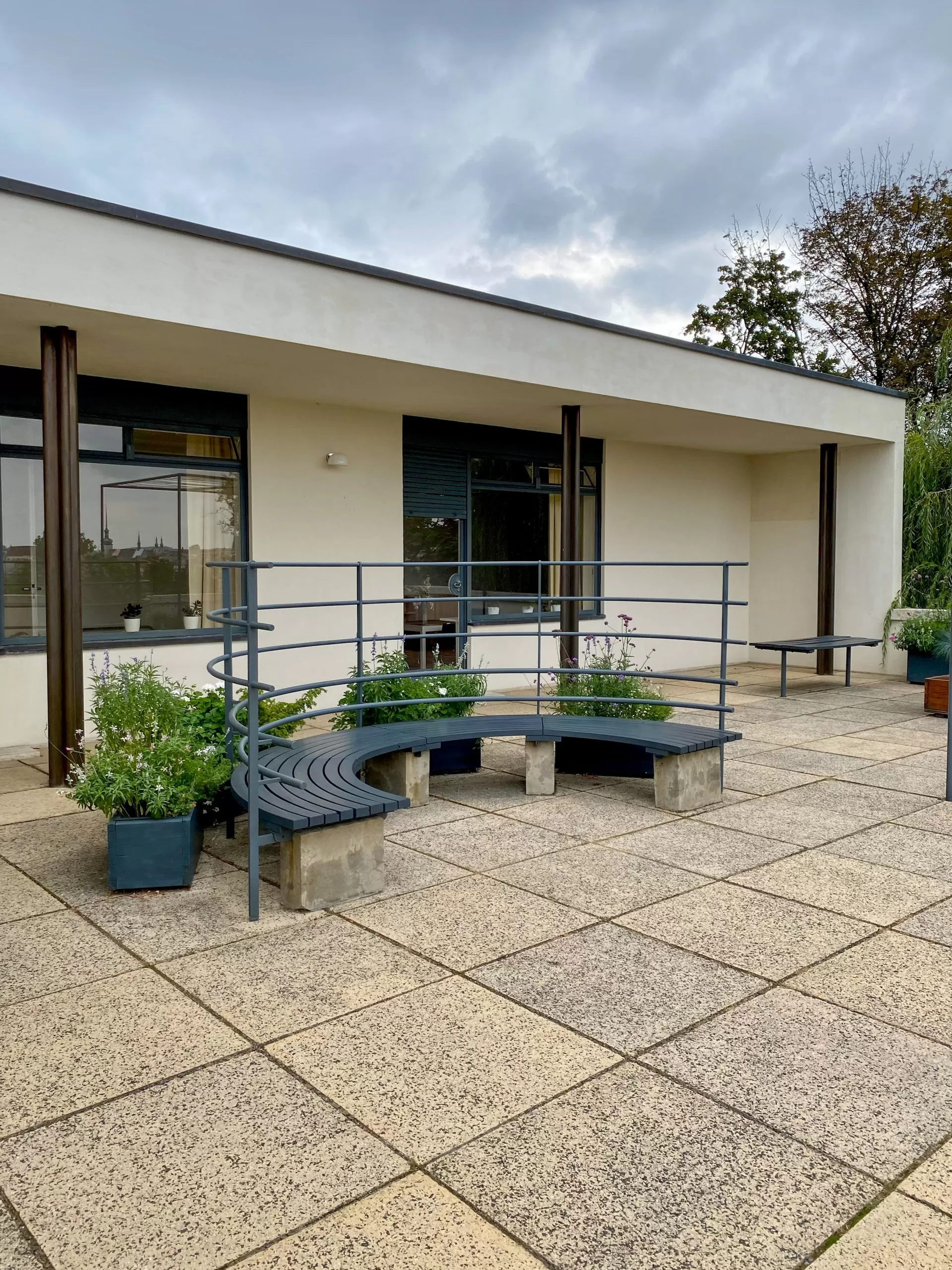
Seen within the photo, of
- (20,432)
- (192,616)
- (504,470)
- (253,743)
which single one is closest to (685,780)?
(253,743)

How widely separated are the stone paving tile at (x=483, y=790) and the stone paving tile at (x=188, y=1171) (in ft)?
9.96

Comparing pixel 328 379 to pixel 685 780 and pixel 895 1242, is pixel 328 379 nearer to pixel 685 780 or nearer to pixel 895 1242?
pixel 685 780

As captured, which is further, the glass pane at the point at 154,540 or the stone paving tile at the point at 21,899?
the glass pane at the point at 154,540

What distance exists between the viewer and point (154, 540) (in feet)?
25.9

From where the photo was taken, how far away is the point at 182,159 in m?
20.0

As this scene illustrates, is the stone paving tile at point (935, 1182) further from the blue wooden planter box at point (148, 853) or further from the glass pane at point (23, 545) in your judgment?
the glass pane at point (23, 545)

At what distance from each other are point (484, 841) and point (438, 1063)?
2148 mm

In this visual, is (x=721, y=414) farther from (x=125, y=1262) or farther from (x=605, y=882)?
(x=125, y=1262)

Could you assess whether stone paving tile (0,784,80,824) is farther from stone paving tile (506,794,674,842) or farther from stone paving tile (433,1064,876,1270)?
stone paving tile (433,1064,876,1270)

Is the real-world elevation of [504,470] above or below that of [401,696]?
above

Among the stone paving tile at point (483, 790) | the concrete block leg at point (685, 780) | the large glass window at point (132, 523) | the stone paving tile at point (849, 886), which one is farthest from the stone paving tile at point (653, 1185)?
the large glass window at point (132, 523)

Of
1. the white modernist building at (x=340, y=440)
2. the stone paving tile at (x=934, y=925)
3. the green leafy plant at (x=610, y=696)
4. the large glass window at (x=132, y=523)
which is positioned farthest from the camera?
the large glass window at (x=132, y=523)

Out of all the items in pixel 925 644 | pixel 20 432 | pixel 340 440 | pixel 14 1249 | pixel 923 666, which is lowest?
pixel 14 1249

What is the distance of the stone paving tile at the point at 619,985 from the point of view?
2.86 metres
